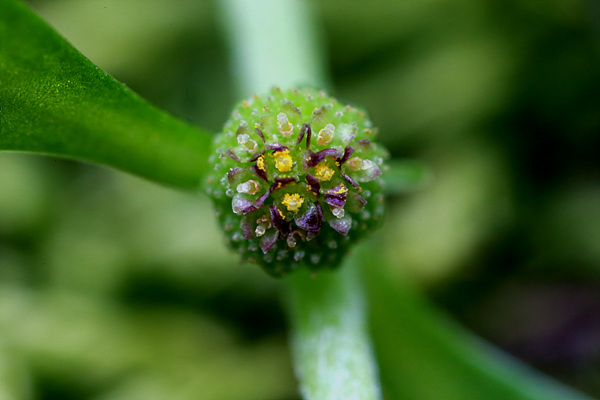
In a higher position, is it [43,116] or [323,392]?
[43,116]

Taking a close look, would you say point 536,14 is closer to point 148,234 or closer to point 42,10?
point 148,234

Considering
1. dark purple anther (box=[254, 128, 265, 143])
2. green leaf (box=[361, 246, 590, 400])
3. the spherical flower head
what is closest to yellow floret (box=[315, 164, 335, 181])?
the spherical flower head

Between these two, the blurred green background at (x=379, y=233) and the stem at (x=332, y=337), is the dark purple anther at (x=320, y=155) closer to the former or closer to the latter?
the stem at (x=332, y=337)

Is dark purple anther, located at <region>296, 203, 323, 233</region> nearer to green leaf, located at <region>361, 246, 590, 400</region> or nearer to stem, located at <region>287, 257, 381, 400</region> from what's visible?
stem, located at <region>287, 257, 381, 400</region>

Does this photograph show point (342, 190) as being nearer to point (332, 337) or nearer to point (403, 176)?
point (332, 337)

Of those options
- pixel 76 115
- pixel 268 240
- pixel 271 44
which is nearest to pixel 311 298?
pixel 268 240

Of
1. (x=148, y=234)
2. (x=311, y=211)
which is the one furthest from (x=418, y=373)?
(x=148, y=234)

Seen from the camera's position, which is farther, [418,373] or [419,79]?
[419,79]
